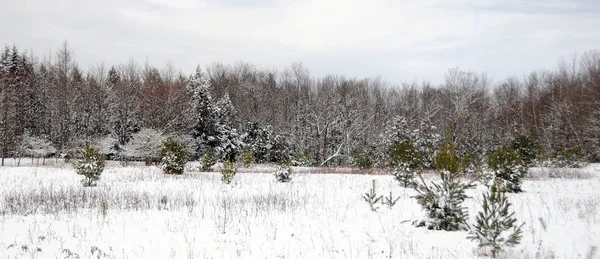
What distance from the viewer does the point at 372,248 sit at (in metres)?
6.32

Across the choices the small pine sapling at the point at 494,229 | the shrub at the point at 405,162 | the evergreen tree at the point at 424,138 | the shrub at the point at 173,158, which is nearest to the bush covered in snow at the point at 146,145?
the shrub at the point at 173,158

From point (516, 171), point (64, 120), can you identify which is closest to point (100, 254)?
point (516, 171)

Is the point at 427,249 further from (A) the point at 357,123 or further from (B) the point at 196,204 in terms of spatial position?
(A) the point at 357,123

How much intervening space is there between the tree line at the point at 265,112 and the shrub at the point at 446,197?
882 inches

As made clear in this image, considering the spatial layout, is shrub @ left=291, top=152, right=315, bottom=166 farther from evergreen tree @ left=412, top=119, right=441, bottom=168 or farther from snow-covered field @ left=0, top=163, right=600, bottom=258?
snow-covered field @ left=0, top=163, right=600, bottom=258

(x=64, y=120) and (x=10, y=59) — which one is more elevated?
(x=10, y=59)

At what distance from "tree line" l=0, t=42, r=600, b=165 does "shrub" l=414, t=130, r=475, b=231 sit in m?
22.4

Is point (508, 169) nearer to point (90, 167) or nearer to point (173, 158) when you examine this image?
point (173, 158)

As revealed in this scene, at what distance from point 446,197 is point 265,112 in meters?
49.0

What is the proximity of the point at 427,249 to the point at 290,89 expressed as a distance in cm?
5703

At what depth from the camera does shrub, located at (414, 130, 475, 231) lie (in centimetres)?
691

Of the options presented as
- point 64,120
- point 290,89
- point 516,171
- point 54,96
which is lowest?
point 516,171

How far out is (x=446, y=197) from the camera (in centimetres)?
714

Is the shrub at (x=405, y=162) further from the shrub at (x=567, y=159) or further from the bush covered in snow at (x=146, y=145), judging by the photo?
the bush covered in snow at (x=146, y=145)
